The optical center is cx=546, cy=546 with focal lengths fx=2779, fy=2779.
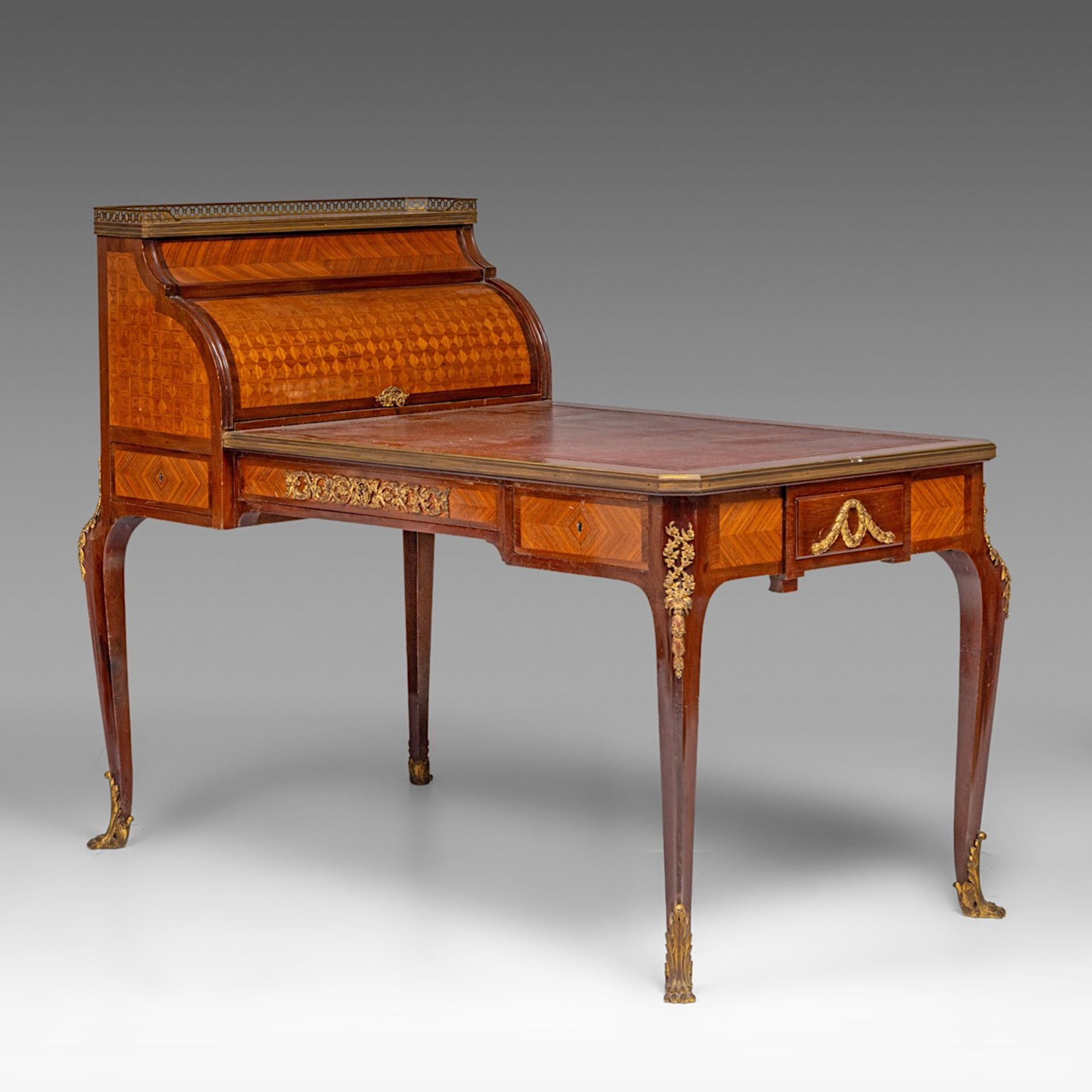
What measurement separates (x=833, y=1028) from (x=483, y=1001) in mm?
783

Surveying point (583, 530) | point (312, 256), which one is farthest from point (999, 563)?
point (312, 256)

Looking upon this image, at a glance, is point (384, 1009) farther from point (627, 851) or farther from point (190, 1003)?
point (627, 851)

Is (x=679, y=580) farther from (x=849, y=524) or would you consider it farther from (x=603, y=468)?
(x=849, y=524)

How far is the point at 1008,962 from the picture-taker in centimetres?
641

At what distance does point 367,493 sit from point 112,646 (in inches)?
44.2

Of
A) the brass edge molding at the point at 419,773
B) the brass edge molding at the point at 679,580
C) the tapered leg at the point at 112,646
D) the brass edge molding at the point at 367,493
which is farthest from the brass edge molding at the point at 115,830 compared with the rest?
the brass edge molding at the point at 679,580

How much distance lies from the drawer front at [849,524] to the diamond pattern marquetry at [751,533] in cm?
6

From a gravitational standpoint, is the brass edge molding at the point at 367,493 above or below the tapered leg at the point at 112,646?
above

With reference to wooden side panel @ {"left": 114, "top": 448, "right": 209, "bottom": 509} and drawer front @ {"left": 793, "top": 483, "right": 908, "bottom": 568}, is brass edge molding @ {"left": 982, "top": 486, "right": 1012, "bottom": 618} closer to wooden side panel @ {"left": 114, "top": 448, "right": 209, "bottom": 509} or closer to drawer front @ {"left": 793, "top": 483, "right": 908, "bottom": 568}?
drawer front @ {"left": 793, "top": 483, "right": 908, "bottom": 568}

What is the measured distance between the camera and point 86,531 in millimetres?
7504

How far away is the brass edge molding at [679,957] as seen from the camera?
20.2 feet

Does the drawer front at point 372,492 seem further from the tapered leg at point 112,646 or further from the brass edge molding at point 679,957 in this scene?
the brass edge molding at point 679,957

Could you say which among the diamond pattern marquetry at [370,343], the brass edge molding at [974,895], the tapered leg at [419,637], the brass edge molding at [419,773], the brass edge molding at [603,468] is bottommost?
the brass edge molding at [419,773]

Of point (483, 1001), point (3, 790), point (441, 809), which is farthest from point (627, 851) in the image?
point (3, 790)
